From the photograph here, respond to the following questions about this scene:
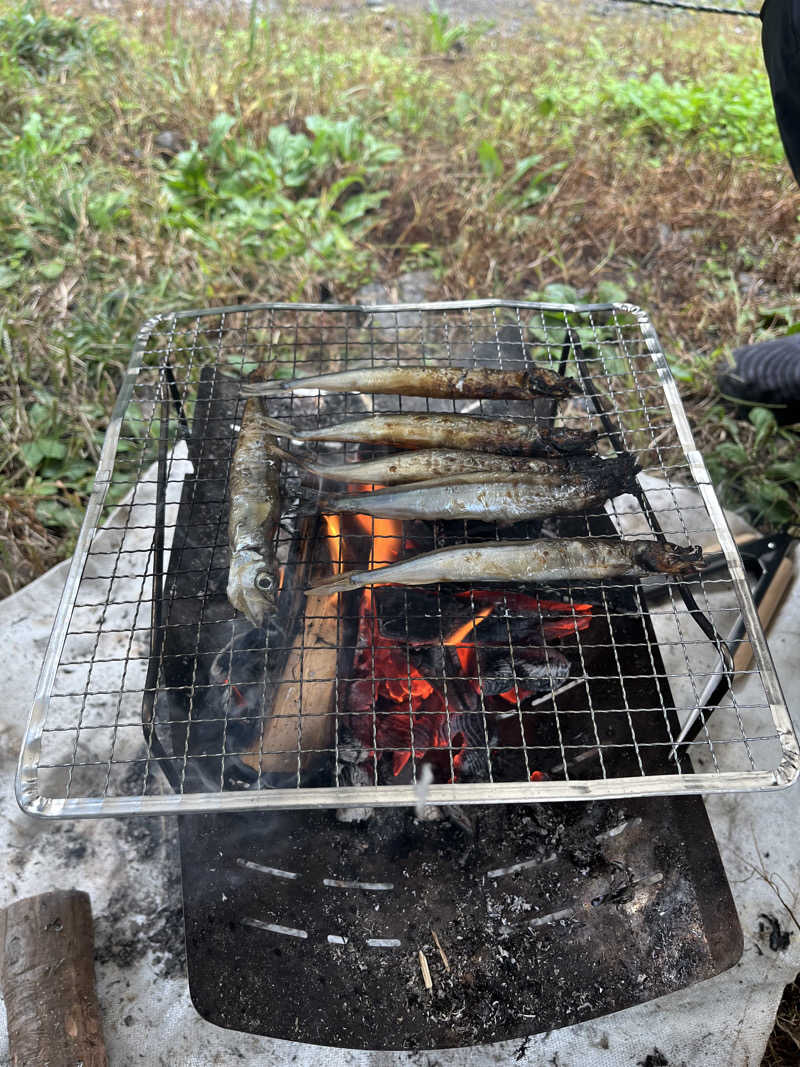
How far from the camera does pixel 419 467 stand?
9.45 ft

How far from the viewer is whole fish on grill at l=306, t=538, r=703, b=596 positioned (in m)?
2.52

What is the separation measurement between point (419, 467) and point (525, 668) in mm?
929

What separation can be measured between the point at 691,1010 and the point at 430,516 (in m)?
2.00

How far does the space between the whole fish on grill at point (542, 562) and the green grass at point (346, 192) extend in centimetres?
198

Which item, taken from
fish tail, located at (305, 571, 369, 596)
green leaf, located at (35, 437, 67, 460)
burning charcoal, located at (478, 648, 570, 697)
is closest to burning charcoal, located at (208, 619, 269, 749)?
fish tail, located at (305, 571, 369, 596)

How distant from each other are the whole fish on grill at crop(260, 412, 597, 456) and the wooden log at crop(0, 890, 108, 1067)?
197 cm

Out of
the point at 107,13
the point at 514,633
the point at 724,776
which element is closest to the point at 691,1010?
the point at 724,776

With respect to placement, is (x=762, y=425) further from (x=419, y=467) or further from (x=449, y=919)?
(x=449, y=919)

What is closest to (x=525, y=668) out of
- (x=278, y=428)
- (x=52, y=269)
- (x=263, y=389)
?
(x=278, y=428)

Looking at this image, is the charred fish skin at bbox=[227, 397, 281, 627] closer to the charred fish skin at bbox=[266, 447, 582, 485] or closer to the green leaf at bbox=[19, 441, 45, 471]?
the charred fish skin at bbox=[266, 447, 582, 485]

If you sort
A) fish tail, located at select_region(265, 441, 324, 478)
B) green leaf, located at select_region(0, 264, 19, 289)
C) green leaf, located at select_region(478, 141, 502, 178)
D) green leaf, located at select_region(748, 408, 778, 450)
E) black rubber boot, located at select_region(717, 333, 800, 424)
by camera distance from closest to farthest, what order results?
fish tail, located at select_region(265, 441, 324, 478) < black rubber boot, located at select_region(717, 333, 800, 424) < green leaf, located at select_region(748, 408, 778, 450) < green leaf, located at select_region(0, 264, 19, 289) < green leaf, located at select_region(478, 141, 502, 178)

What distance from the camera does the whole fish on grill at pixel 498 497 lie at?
2713mm

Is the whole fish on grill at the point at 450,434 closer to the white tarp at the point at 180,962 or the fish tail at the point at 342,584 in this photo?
the fish tail at the point at 342,584

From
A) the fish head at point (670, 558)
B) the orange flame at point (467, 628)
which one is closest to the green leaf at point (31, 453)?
the orange flame at point (467, 628)
